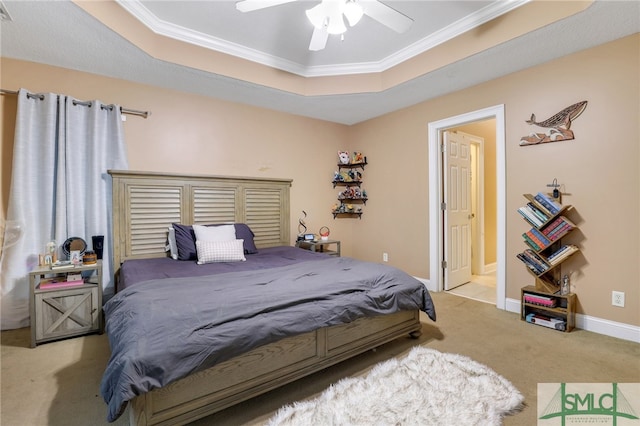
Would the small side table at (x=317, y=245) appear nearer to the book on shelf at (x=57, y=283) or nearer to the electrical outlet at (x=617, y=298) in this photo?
the book on shelf at (x=57, y=283)

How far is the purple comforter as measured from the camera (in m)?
1.28

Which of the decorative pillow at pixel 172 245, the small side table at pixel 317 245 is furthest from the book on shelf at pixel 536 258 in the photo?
the decorative pillow at pixel 172 245

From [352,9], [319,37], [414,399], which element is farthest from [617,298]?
[319,37]

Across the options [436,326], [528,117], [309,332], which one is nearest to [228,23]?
[309,332]

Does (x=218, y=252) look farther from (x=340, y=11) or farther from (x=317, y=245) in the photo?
(x=340, y=11)

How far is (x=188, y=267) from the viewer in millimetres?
2600

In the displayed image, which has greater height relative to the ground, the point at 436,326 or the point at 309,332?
the point at 309,332

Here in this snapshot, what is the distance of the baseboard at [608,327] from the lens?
7.86ft

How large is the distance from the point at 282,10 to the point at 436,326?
122 inches

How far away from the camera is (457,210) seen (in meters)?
4.05

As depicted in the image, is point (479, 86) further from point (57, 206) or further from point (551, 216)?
point (57, 206)

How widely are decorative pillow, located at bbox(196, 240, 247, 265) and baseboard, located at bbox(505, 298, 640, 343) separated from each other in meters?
3.17

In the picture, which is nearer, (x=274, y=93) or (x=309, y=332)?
(x=309, y=332)

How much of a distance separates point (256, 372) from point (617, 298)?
9.76ft
